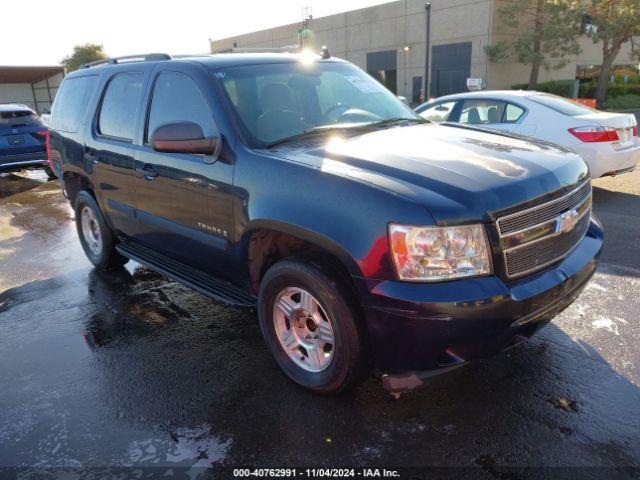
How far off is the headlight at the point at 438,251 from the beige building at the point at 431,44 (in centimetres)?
2687

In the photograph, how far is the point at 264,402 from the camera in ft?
10.3

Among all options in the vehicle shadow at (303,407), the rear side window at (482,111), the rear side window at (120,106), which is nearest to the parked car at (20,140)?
the rear side window at (120,106)

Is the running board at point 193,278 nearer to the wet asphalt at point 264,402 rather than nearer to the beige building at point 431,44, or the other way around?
the wet asphalt at point 264,402

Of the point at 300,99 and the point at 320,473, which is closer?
the point at 320,473

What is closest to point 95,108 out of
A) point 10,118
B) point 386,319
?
point 386,319

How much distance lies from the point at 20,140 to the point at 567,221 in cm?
1185

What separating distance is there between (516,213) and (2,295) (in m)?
4.89

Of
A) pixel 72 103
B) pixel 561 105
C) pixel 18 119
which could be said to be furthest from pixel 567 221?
pixel 18 119

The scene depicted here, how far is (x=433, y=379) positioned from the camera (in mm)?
2689

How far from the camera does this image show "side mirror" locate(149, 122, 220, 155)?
329 cm

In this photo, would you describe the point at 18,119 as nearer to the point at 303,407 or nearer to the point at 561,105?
the point at 561,105

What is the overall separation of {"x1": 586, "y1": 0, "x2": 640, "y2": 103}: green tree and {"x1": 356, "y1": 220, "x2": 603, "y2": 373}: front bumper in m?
28.2

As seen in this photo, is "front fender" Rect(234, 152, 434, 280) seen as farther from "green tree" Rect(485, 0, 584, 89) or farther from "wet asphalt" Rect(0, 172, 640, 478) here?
"green tree" Rect(485, 0, 584, 89)

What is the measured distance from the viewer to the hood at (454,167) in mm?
2533
